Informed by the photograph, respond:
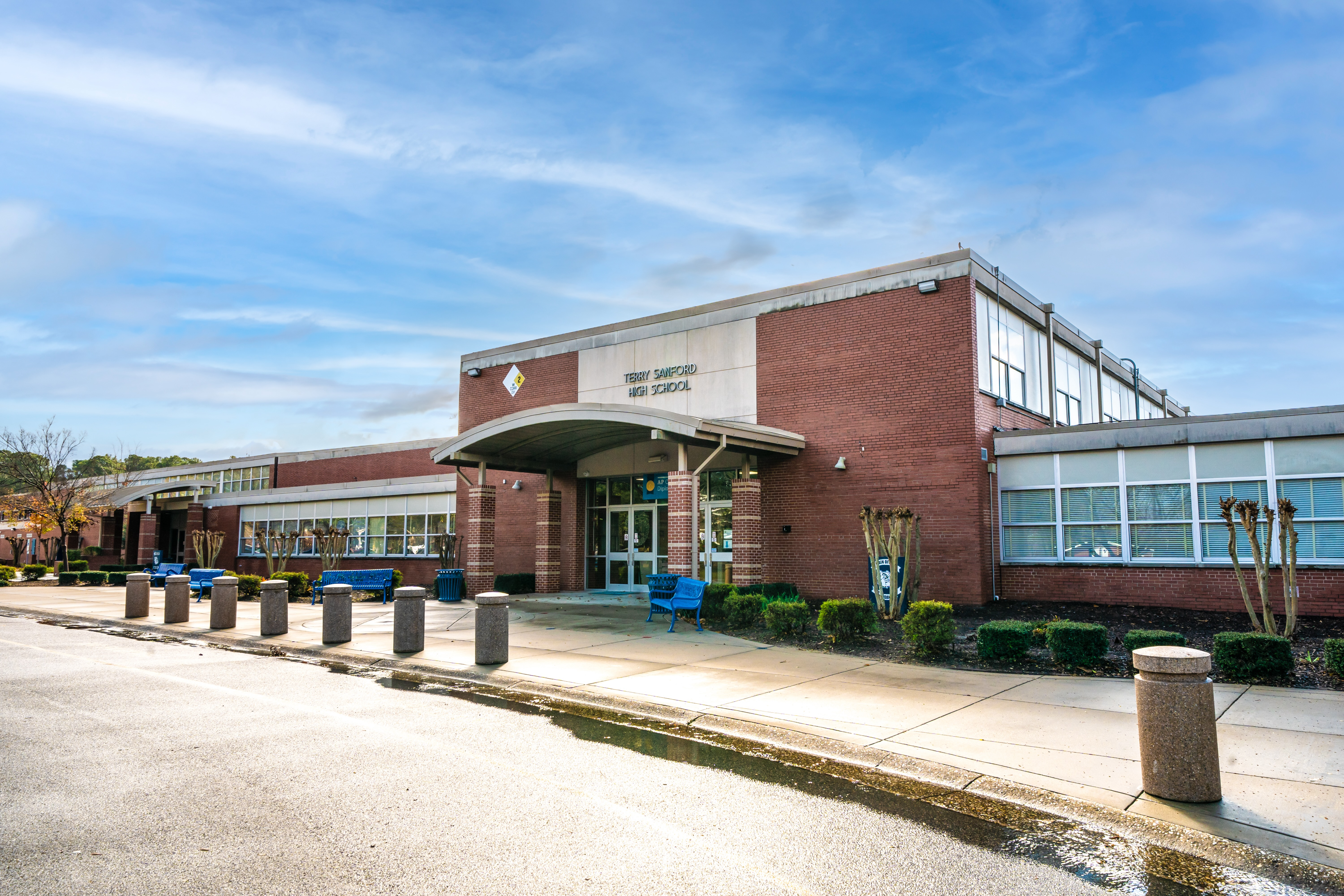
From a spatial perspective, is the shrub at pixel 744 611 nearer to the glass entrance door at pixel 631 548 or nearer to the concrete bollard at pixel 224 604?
the glass entrance door at pixel 631 548

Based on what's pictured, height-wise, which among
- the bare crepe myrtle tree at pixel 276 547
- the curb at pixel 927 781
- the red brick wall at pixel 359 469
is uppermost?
the red brick wall at pixel 359 469

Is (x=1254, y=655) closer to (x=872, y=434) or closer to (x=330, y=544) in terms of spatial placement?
(x=872, y=434)

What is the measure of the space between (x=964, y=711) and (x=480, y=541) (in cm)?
1673

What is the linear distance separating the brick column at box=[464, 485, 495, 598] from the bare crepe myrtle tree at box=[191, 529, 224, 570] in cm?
1391

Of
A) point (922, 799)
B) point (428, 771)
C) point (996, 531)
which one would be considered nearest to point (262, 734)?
point (428, 771)

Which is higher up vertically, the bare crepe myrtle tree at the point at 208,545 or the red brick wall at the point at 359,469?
the red brick wall at the point at 359,469

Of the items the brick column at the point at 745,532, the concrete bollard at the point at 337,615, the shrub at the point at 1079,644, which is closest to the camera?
the shrub at the point at 1079,644

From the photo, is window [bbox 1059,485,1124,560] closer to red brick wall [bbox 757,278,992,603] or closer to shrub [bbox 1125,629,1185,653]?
red brick wall [bbox 757,278,992,603]

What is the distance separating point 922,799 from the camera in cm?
583

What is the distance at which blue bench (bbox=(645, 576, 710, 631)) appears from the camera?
15.3m

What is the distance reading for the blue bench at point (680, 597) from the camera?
50.3 feet

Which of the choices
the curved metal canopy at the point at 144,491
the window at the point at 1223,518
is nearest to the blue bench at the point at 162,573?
the curved metal canopy at the point at 144,491

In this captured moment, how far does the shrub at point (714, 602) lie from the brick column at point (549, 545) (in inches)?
→ 362

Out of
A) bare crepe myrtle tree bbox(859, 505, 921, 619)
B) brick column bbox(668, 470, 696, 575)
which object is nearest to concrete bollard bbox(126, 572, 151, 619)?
brick column bbox(668, 470, 696, 575)
